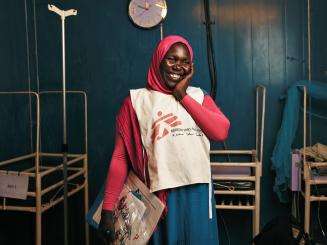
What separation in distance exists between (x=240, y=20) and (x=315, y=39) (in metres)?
0.53

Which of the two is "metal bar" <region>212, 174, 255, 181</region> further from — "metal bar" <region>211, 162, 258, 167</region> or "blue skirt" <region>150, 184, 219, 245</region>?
"blue skirt" <region>150, 184, 219, 245</region>

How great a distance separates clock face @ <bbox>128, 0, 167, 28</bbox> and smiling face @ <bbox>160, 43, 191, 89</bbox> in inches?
52.7

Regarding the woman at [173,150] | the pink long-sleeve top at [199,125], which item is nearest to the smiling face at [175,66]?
the woman at [173,150]

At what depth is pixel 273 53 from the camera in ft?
8.46

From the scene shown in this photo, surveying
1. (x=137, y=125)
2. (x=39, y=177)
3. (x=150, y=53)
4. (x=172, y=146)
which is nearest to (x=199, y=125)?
(x=172, y=146)

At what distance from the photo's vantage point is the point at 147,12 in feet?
8.55

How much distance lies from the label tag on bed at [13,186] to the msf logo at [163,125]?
0.93 meters

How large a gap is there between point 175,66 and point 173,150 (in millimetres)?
307

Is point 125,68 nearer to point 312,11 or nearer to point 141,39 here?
point 141,39

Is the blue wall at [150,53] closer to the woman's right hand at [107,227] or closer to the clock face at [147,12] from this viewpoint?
the clock face at [147,12]

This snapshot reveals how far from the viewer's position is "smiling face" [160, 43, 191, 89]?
4.39 ft

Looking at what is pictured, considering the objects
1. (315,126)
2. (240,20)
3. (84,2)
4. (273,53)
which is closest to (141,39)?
(84,2)

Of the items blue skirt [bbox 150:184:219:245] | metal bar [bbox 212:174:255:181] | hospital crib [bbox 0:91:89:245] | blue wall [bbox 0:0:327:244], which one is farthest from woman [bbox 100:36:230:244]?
blue wall [bbox 0:0:327:244]

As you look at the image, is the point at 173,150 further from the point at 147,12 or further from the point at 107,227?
the point at 147,12
